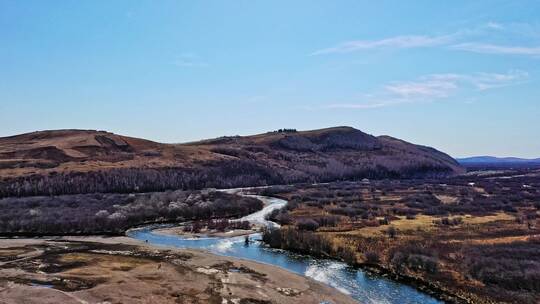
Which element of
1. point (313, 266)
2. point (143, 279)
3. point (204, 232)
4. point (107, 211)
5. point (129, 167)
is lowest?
point (313, 266)

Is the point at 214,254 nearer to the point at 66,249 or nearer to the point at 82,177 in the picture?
the point at 66,249

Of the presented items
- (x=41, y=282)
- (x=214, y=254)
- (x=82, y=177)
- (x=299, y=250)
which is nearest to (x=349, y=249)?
(x=299, y=250)

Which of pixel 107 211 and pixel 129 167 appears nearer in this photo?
pixel 107 211

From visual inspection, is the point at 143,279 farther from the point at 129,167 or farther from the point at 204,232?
the point at 129,167

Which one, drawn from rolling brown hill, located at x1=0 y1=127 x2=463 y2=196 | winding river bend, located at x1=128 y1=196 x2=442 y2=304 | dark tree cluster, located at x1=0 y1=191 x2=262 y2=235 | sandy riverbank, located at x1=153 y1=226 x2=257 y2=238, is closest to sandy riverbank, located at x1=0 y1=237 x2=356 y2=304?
winding river bend, located at x1=128 y1=196 x2=442 y2=304

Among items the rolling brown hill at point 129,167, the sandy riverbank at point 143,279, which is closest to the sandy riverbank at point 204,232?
the sandy riverbank at point 143,279

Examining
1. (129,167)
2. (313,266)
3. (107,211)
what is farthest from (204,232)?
(129,167)
